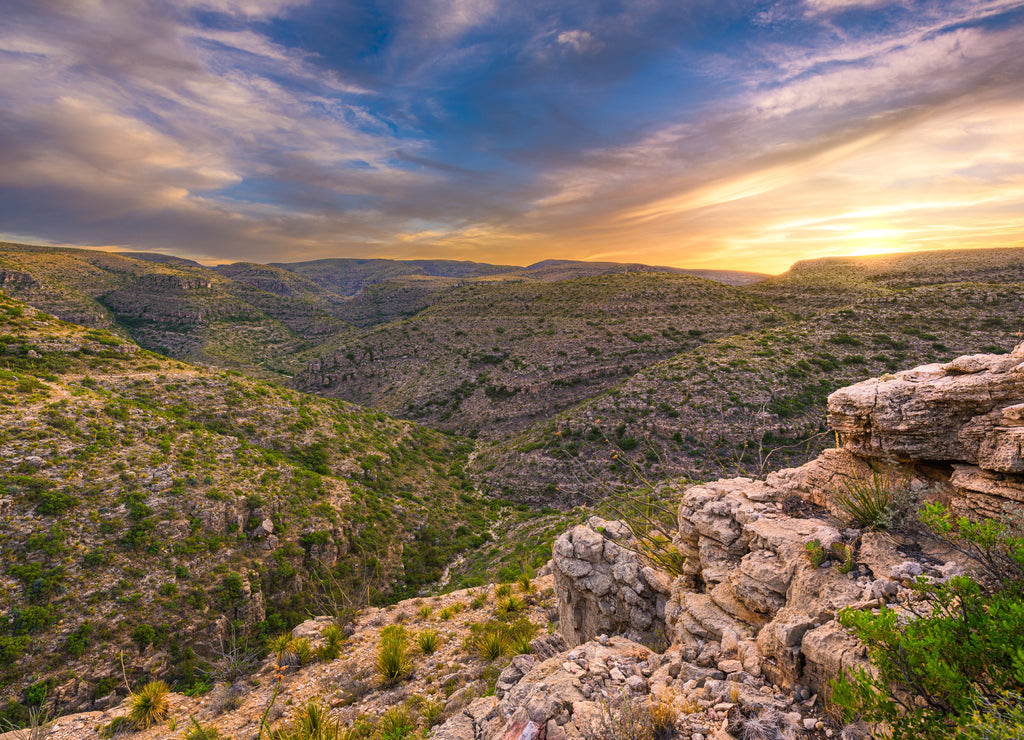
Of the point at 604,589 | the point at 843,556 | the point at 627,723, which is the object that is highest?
the point at 843,556

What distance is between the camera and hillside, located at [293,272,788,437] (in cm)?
4309

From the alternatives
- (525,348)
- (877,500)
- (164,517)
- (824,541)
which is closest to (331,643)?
(164,517)

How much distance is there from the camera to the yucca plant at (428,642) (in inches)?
389

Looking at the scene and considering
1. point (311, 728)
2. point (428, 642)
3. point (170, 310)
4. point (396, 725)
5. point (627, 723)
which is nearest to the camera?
point (627, 723)

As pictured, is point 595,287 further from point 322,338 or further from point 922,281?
point 322,338

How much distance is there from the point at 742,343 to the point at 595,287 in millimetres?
32122

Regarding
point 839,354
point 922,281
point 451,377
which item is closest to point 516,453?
point 451,377

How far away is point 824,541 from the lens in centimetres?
559

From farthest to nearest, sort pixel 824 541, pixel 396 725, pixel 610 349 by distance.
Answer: pixel 610 349 → pixel 396 725 → pixel 824 541

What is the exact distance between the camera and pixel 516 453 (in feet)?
106

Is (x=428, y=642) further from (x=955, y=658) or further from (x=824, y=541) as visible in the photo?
(x=955, y=658)

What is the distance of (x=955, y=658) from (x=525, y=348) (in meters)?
47.5

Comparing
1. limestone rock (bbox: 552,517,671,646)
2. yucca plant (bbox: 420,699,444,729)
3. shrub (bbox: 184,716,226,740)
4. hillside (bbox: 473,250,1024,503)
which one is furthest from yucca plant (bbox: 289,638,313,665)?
hillside (bbox: 473,250,1024,503)

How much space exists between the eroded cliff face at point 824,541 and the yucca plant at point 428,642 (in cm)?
398
